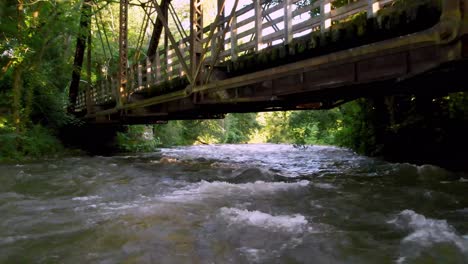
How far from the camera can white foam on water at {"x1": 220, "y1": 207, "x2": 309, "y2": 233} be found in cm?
494

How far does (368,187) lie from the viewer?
26.2ft

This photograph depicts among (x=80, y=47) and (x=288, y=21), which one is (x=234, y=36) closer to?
(x=288, y=21)

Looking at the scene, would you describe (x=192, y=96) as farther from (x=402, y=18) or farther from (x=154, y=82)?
(x=402, y=18)

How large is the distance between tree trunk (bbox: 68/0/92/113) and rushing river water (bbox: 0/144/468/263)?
38.5 feet

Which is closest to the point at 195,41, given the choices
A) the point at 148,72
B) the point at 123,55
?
the point at 148,72

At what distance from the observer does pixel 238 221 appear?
5.17 metres

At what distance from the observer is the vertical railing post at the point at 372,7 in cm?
527

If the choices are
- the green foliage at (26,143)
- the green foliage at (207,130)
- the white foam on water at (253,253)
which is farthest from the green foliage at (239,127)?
the white foam on water at (253,253)

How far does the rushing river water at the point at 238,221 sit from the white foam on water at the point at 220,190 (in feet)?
0.06

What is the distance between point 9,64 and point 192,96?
10310 mm

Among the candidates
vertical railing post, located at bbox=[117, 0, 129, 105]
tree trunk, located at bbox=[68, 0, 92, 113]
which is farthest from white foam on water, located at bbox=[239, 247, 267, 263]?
tree trunk, located at bbox=[68, 0, 92, 113]

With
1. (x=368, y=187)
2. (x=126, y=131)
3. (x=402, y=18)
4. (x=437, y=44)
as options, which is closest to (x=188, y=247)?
(x=437, y=44)

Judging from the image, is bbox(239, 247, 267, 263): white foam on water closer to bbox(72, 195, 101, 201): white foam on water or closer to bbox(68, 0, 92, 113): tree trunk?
bbox(72, 195, 101, 201): white foam on water

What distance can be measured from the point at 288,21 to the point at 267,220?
355 centimetres
